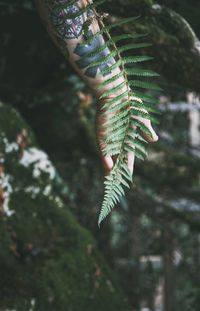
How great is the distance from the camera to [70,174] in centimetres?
348

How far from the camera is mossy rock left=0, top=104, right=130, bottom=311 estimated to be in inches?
59.9

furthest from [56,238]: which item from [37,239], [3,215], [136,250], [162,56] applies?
[136,250]

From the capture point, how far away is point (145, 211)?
9.94 ft

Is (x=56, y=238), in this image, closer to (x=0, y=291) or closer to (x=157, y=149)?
(x=0, y=291)

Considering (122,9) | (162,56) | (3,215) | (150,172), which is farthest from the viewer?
(150,172)

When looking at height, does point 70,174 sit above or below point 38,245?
below

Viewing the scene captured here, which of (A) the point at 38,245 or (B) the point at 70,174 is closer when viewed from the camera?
(A) the point at 38,245

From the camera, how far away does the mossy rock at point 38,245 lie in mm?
1522

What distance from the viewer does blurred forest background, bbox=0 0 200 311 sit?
1.46 metres

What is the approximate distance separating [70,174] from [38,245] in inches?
69.5

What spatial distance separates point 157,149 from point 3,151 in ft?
6.73

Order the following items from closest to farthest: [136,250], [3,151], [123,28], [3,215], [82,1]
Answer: [82,1]
[123,28]
[3,215]
[3,151]
[136,250]

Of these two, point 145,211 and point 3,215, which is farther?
point 145,211

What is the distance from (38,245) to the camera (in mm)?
1740
